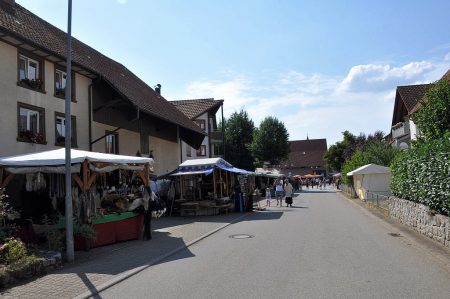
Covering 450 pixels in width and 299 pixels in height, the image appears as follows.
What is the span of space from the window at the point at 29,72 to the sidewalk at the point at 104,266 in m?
7.83

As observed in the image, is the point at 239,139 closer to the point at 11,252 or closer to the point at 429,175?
the point at 429,175

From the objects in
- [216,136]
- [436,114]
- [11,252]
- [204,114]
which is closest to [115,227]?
[11,252]

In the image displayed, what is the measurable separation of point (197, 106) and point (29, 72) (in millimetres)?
29527

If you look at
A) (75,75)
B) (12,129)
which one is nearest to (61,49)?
(75,75)

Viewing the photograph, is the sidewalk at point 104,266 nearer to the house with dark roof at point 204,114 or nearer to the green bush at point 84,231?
the green bush at point 84,231

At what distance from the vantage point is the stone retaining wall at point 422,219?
11086mm

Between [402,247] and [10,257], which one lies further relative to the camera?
[402,247]

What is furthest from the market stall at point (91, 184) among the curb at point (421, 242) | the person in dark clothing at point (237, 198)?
the person in dark clothing at point (237, 198)

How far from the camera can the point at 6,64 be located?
16.8 m

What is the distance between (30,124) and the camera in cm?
1827

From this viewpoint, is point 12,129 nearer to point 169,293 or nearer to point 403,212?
point 169,293

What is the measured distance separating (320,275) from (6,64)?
14.0 metres

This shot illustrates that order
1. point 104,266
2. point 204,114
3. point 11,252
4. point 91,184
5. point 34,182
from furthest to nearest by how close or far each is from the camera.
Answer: point 204,114
point 34,182
point 91,184
point 104,266
point 11,252

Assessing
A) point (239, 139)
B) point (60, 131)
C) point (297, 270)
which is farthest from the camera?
point (239, 139)
